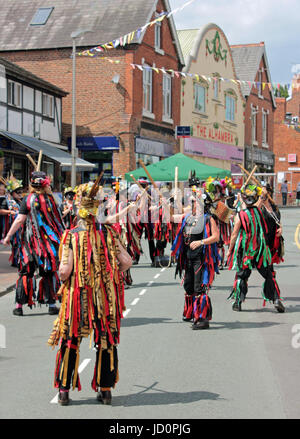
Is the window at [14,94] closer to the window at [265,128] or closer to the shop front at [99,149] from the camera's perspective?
the shop front at [99,149]

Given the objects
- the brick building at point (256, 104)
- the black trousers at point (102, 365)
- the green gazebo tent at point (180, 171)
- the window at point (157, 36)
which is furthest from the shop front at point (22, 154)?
the brick building at point (256, 104)

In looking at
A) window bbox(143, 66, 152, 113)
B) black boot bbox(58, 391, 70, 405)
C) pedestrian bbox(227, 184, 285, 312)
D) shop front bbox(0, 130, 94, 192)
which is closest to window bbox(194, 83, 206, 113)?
window bbox(143, 66, 152, 113)

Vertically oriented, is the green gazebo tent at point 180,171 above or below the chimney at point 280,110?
below

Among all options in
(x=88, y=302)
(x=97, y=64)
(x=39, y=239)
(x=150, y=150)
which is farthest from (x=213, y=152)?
(x=88, y=302)

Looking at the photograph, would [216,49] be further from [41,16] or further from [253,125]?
[41,16]

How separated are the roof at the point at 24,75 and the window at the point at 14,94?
1.06 feet

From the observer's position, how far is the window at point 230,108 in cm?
4585

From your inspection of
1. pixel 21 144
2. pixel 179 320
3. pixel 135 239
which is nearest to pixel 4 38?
pixel 21 144

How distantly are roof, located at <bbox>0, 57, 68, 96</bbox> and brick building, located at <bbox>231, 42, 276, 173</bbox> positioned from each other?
22374 millimetres

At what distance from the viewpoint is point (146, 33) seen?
1283 inches

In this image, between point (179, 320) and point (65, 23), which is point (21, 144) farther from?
point (179, 320)

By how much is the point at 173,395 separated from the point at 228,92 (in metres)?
41.8

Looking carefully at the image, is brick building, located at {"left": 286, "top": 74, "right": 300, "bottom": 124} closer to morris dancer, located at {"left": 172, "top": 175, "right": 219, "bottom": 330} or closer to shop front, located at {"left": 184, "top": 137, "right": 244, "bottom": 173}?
shop front, located at {"left": 184, "top": 137, "right": 244, "bottom": 173}

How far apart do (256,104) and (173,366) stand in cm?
4711
